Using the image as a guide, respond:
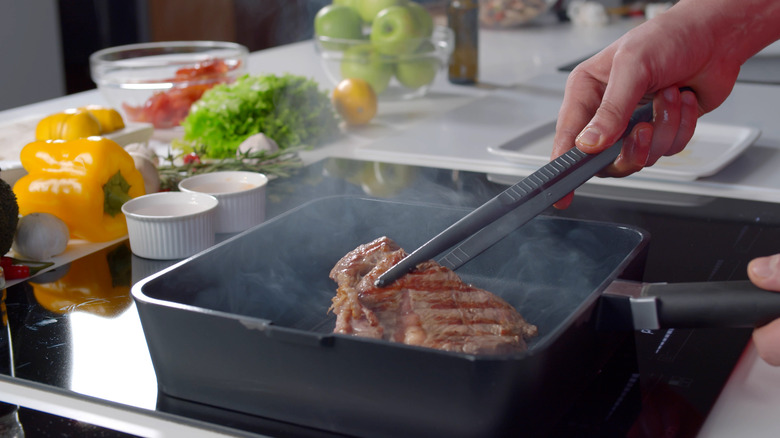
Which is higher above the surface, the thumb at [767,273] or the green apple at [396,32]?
the green apple at [396,32]

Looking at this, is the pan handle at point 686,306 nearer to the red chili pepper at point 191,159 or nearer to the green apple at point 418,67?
the red chili pepper at point 191,159

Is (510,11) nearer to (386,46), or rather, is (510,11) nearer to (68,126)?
(386,46)

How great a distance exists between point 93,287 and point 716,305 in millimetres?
868

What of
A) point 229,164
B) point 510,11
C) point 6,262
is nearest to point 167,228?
point 6,262

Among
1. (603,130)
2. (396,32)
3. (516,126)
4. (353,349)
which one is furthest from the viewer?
(396,32)

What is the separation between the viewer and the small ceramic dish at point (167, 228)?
130 centimetres

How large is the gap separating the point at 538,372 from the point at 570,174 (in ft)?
Answer: 1.15

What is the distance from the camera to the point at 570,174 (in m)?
1.03

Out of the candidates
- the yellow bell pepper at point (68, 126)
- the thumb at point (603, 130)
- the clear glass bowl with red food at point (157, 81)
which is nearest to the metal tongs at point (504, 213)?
the thumb at point (603, 130)

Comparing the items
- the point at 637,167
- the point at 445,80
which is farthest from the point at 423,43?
the point at 637,167

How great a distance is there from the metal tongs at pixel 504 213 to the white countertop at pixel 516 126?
0.96 feet

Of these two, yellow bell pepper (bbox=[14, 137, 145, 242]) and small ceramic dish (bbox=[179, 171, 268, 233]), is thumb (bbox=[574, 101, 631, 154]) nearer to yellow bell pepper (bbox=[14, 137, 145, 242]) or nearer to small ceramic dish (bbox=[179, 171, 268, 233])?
small ceramic dish (bbox=[179, 171, 268, 233])

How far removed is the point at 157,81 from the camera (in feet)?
6.93

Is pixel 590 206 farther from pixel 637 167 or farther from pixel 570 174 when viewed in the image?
pixel 570 174
